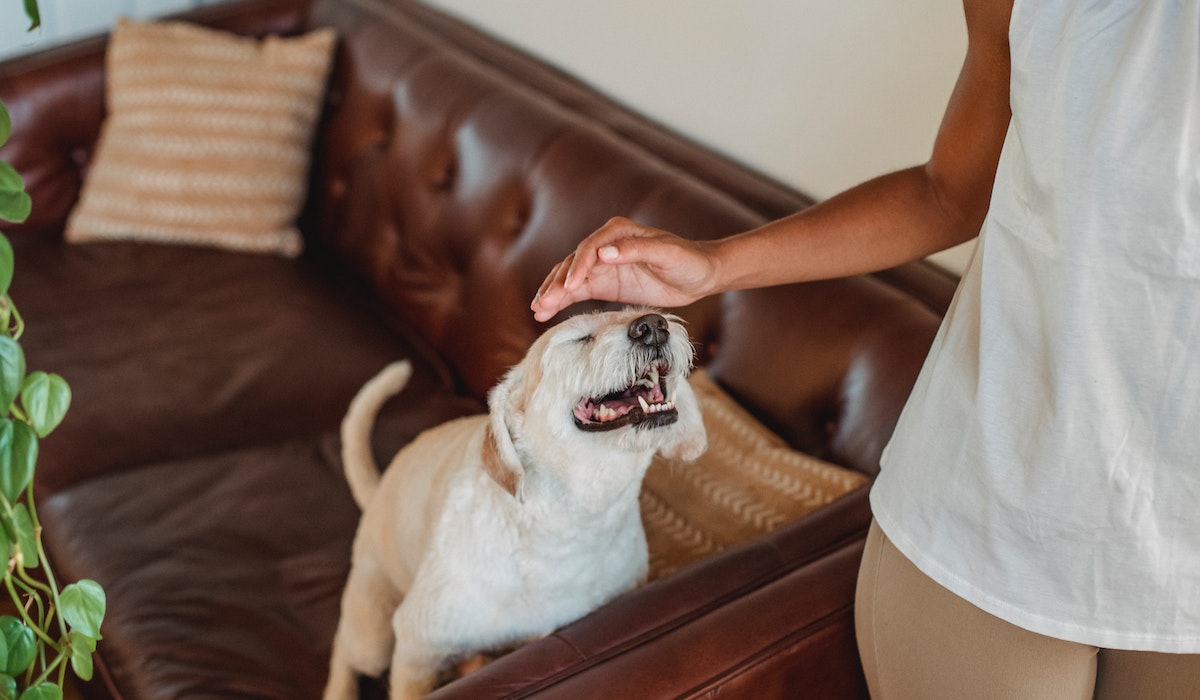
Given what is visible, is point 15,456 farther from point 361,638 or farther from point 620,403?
point 361,638

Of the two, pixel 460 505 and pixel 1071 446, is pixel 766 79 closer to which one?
pixel 460 505

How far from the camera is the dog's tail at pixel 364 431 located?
6.20 ft

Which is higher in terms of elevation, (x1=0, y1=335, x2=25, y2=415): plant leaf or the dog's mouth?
(x1=0, y1=335, x2=25, y2=415): plant leaf

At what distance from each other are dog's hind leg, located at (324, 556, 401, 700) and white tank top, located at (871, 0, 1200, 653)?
3.04 feet

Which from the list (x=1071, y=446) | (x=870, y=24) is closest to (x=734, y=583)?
(x=1071, y=446)

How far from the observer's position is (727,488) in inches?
63.9

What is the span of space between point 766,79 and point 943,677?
4.26 ft

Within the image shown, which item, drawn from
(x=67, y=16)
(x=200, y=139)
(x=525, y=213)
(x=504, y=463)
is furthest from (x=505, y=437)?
(x=67, y=16)

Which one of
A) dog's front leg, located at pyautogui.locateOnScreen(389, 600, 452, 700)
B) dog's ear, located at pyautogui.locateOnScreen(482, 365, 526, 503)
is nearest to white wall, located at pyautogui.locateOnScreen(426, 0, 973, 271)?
dog's ear, located at pyautogui.locateOnScreen(482, 365, 526, 503)

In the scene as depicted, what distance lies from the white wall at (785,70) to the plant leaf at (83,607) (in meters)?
1.31

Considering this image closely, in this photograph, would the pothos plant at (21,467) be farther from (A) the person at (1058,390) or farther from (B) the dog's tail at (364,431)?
(B) the dog's tail at (364,431)

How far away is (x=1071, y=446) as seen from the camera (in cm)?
89

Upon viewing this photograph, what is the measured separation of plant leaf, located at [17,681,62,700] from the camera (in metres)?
0.89

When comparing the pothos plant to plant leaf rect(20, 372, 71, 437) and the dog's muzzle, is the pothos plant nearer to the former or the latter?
plant leaf rect(20, 372, 71, 437)
